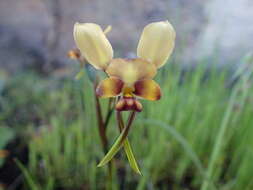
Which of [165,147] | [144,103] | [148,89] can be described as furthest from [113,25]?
[148,89]

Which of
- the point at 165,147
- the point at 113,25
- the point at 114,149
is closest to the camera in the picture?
the point at 114,149

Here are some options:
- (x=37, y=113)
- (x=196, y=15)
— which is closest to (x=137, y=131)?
(x=37, y=113)

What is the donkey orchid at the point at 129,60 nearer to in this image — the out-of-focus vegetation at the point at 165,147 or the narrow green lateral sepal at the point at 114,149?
the narrow green lateral sepal at the point at 114,149

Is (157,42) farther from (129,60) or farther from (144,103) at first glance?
(144,103)

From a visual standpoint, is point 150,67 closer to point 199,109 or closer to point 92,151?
point 92,151

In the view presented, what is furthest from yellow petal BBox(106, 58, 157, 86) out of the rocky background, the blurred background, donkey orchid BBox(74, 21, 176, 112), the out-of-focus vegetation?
the rocky background

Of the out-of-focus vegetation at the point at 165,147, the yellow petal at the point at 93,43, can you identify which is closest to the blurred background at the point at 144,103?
the out-of-focus vegetation at the point at 165,147
